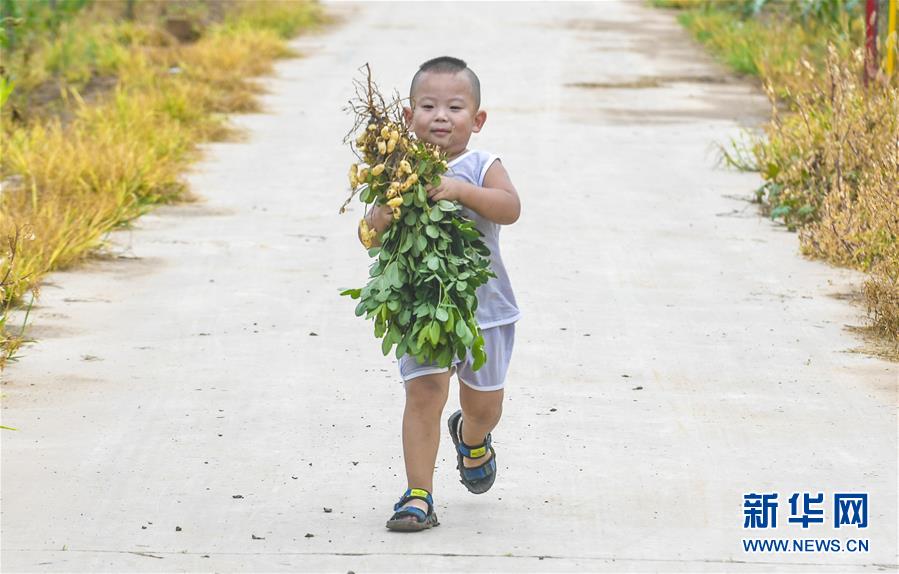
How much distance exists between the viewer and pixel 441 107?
4621mm

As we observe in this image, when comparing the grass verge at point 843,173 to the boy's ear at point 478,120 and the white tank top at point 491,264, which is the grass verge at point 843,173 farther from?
the boy's ear at point 478,120

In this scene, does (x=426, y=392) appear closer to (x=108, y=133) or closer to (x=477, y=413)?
(x=477, y=413)

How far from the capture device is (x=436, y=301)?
4574 mm

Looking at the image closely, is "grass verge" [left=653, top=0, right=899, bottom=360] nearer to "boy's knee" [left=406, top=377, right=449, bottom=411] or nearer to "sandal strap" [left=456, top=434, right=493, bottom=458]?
"sandal strap" [left=456, top=434, right=493, bottom=458]

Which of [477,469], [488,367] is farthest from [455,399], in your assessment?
[488,367]

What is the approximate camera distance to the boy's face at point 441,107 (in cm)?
461

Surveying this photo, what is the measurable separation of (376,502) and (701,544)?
3.47 ft

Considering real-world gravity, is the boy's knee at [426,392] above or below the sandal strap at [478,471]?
above

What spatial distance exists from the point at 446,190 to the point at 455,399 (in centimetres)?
181

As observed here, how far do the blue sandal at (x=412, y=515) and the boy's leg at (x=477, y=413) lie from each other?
266 mm

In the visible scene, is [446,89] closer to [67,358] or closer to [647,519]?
[647,519]

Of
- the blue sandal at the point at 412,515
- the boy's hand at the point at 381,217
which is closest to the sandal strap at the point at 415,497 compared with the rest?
the blue sandal at the point at 412,515

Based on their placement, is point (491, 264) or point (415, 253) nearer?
point (415, 253)

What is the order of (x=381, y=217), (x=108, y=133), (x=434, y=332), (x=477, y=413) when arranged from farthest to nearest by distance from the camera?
(x=108, y=133)
(x=477, y=413)
(x=381, y=217)
(x=434, y=332)
